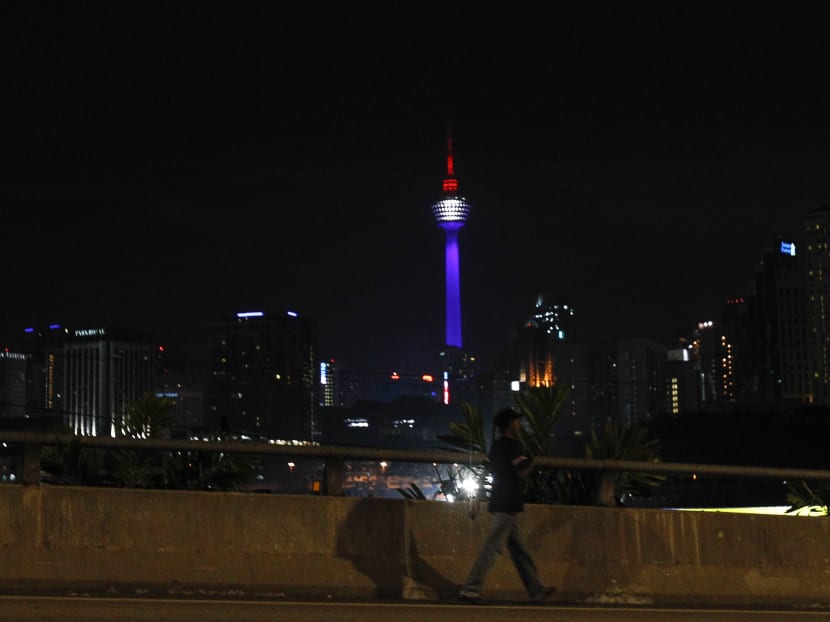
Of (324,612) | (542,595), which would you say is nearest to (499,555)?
(542,595)

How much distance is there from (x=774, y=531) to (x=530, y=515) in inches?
104

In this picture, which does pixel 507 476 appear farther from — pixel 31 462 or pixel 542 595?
pixel 31 462

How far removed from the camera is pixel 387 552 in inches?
463

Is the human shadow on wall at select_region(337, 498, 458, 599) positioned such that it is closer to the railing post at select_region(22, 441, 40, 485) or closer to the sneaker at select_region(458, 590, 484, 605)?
the sneaker at select_region(458, 590, 484, 605)

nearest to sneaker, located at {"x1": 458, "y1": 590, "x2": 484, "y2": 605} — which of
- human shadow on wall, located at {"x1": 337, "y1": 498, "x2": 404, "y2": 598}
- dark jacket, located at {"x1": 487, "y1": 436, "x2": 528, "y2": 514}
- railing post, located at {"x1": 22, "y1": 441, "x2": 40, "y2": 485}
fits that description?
human shadow on wall, located at {"x1": 337, "y1": 498, "x2": 404, "y2": 598}

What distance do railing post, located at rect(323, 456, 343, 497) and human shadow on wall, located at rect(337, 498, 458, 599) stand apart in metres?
0.26

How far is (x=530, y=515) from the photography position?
12.1 meters

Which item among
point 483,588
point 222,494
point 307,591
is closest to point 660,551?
point 483,588

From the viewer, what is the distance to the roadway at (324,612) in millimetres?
9945

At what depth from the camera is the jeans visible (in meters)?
11.1

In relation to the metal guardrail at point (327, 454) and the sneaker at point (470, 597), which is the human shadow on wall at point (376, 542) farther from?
the sneaker at point (470, 597)

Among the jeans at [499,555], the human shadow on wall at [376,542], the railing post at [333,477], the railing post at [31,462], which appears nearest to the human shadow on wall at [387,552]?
the human shadow on wall at [376,542]

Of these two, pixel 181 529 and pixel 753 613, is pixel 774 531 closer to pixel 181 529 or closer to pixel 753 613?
pixel 753 613

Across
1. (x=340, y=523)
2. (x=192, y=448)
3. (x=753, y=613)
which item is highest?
(x=192, y=448)
